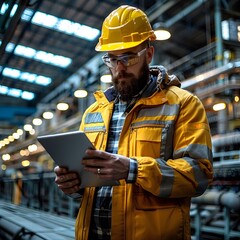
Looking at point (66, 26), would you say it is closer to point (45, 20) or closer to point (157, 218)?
point (45, 20)

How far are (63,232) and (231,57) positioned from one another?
4747mm

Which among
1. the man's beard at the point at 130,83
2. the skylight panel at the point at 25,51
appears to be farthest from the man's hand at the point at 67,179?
the skylight panel at the point at 25,51

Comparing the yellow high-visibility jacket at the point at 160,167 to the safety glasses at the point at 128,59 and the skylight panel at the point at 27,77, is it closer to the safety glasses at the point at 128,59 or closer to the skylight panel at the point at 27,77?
the safety glasses at the point at 128,59

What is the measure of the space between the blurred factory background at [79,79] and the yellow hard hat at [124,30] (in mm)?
1939

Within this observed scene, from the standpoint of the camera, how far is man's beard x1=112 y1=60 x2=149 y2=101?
176cm

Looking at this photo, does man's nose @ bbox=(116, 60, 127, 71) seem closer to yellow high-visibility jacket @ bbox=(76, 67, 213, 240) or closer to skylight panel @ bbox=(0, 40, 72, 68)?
yellow high-visibility jacket @ bbox=(76, 67, 213, 240)

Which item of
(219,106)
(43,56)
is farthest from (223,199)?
(43,56)

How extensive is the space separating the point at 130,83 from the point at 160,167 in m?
0.48

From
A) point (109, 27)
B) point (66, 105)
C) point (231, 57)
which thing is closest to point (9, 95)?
point (66, 105)

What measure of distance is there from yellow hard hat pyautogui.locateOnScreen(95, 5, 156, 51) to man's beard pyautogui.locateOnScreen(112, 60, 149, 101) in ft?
0.45

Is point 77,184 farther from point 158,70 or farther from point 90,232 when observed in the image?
point 158,70

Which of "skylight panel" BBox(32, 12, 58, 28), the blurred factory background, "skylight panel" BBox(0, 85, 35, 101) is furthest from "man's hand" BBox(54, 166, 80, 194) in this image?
"skylight panel" BBox(0, 85, 35, 101)

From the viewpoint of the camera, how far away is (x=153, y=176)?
147 centimetres

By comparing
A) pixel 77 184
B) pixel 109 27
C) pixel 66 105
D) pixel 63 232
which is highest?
pixel 66 105
